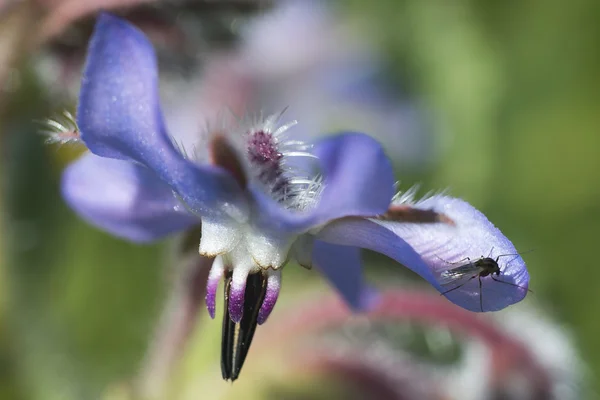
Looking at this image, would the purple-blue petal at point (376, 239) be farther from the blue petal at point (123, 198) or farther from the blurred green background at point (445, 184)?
the blurred green background at point (445, 184)

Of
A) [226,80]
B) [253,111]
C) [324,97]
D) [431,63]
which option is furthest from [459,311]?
[324,97]

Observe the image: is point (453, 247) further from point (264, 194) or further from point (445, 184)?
point (445, 184)

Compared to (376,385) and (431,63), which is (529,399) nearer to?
(376,385)

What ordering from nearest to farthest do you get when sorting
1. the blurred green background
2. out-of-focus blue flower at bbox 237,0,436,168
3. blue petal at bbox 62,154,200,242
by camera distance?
blue petal at bbox 62,154,200,242 < the blurred green background < out-of-focus blue flower at bbox 237,0,436,168

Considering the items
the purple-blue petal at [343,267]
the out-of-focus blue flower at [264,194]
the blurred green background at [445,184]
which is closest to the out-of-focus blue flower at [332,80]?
the blurred green background at [445,184]

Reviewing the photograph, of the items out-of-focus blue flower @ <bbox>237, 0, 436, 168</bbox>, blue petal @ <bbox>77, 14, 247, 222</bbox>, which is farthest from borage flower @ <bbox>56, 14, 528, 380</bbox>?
out-of-focus blue flower @ <bbox>237, 0, 436, 168</bbox>

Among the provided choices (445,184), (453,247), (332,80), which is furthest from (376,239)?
(332,80)

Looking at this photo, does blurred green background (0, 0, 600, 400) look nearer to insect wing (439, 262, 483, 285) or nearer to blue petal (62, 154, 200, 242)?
blue petal (62, 154, 200, 242)

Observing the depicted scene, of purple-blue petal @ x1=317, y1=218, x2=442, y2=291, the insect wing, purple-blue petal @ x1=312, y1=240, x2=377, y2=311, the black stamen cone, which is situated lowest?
the black stamen cone
